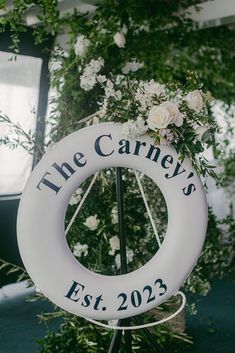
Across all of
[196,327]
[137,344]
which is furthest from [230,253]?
[137,344]

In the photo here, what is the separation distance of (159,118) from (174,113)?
0.19 feet

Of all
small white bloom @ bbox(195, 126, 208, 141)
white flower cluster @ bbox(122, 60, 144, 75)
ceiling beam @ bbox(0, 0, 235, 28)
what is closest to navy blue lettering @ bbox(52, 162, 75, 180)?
small white bloom @ bbox(195, 126, 208, 141)

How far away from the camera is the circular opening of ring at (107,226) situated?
2.47m

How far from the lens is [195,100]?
1.72m

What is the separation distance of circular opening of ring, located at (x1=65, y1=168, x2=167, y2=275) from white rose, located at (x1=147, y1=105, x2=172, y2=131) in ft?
2.47

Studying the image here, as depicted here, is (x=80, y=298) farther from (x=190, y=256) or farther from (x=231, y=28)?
(x=231, y=28)

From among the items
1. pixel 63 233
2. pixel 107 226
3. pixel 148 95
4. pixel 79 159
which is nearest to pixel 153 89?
pixel 148 95

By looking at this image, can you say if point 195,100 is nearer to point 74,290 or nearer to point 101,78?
point 101,78

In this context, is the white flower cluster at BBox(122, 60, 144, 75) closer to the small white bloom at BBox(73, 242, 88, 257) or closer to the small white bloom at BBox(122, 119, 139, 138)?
the small white bloom at BBox(73, 242, 88, 257)

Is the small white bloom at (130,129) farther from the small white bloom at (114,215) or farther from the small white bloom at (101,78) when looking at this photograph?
the small white bloom at (114,215)

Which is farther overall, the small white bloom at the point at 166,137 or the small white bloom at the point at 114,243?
the small white bloom at the point at 114,243

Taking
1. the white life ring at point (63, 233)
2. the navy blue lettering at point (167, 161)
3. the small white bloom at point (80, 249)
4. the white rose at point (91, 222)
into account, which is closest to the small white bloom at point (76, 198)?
the white rose at point (91, 222)

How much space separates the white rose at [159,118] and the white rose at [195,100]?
13 cm

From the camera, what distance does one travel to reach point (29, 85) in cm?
366
